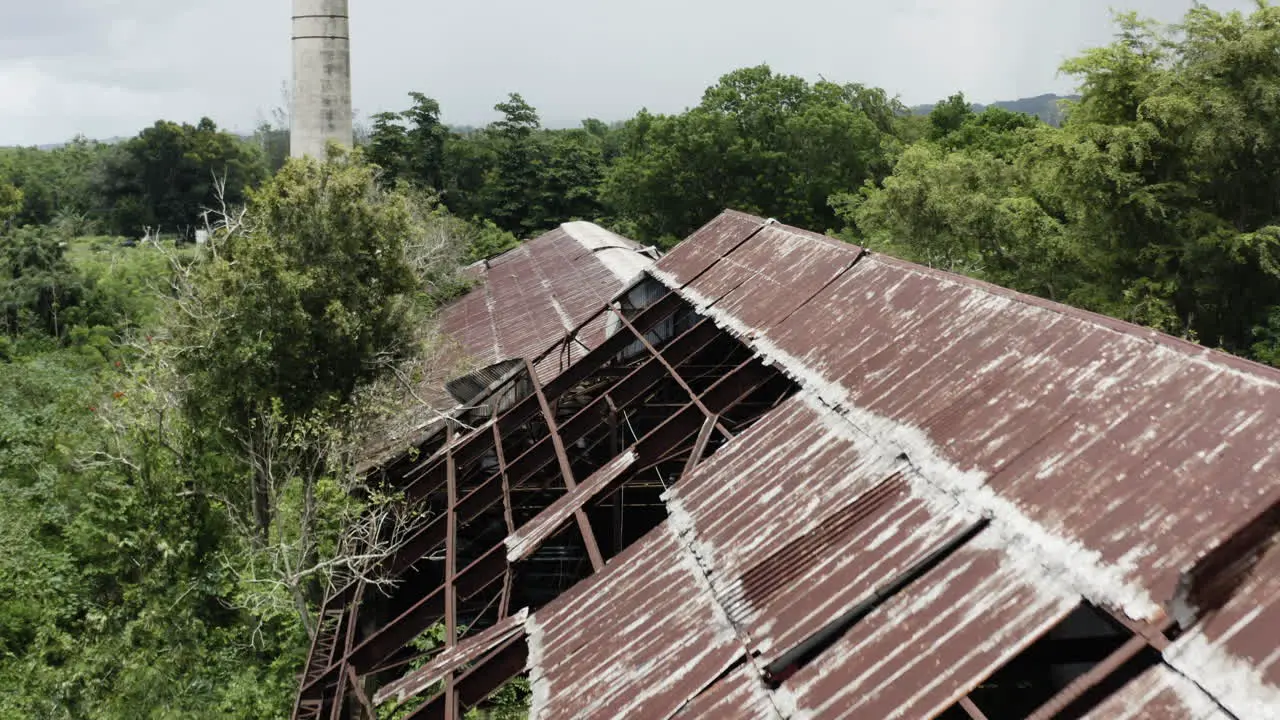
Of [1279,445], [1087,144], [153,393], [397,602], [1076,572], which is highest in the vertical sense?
[1087,144]

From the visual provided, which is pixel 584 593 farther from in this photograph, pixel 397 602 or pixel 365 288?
pixel 365 288

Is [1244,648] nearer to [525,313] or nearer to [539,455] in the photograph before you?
[539,455]

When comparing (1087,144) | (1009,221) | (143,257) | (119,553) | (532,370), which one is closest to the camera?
(532,370)

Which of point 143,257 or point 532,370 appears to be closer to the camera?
point 532,370

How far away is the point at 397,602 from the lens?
1424cm

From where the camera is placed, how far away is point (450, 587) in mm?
10148

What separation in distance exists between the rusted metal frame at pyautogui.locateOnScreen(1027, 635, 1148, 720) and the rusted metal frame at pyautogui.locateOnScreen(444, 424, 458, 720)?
194 inches

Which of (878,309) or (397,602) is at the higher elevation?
(878,309)

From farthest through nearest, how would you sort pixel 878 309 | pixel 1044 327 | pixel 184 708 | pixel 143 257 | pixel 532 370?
pixel 143 257 < pixel 532 370 < pixel 184 708 < pixel 878 309 < pixel 1044 327

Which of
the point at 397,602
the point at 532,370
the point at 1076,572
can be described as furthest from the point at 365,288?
the point at 1076,572

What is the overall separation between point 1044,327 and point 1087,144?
56.3 feet

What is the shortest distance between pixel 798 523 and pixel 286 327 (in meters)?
9.76

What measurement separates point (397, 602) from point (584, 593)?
699 cm

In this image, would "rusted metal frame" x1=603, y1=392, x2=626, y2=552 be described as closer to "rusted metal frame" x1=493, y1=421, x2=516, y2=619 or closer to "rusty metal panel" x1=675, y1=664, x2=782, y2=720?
"rusted metal frame" x1=493, y1=421, x2=516, y2=619
